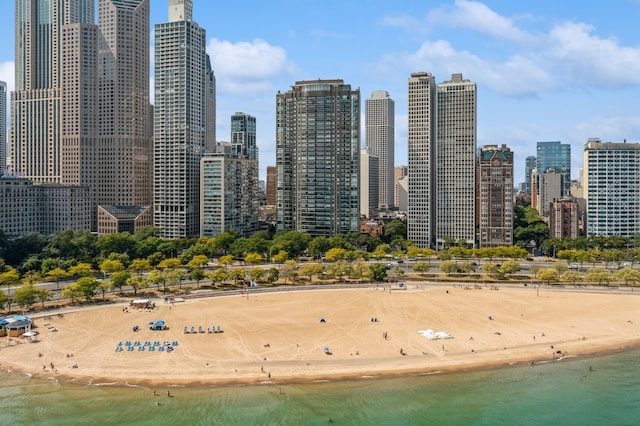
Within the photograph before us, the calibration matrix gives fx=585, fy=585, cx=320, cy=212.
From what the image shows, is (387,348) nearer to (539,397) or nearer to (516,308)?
(539,397)

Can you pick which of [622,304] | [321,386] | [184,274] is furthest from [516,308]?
[184,274]

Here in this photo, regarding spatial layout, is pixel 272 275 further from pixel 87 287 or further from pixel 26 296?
pixel 26 296

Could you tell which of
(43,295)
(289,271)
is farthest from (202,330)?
(289,271)

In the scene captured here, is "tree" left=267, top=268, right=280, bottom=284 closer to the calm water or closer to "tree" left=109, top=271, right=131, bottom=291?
"tree" left=109, top=271, right=131, bottom=291

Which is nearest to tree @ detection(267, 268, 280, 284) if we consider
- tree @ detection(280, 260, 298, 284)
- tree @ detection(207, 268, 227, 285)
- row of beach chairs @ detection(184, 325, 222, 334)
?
tree @ detection(280, 260, 298, 284)

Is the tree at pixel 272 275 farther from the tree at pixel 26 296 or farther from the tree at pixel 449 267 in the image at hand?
the tree at pixel 26 296

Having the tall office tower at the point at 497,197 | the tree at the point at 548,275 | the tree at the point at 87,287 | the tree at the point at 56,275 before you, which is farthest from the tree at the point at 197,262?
the tall office tower at the point at 497,197
